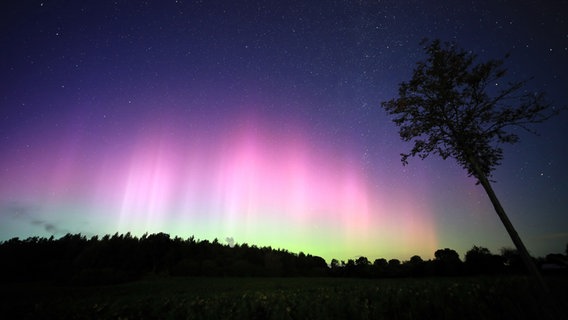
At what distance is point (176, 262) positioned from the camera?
395ft

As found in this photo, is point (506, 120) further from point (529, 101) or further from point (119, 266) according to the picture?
point (119, 266)

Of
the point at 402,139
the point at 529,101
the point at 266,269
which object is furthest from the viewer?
the point at 266,269

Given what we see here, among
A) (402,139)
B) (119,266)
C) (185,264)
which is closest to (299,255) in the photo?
(185,264)

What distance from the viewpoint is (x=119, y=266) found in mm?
106188

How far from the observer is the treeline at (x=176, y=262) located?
7975 cm

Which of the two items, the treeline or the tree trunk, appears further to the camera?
the treeline

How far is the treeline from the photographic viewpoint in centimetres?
7975

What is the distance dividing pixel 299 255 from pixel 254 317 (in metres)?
136

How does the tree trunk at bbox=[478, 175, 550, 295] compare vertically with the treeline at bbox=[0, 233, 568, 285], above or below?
below

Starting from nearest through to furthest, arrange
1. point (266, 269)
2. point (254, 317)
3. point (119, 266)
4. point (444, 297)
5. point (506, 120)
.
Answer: point (254, 317) → point (444, 297) → point (506, 120) → point (119, 266) → point (266, 269)

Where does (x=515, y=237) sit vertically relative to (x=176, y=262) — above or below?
below

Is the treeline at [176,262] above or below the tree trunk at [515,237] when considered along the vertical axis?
above

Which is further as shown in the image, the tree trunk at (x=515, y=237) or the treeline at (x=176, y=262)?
the treeline at (x=176, y=262)

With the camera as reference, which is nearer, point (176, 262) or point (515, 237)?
point (515, 237)
